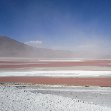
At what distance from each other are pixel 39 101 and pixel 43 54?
17257 centimetres

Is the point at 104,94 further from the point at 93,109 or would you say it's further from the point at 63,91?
the point at 93,109

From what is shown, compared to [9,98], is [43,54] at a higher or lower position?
higher

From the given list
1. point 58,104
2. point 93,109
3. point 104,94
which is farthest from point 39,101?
point 104,94

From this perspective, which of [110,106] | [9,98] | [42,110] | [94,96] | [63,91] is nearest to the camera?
[42,110]

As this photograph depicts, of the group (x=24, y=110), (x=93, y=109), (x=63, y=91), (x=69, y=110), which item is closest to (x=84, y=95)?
(x=63, y=91)

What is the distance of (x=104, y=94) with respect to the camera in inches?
685

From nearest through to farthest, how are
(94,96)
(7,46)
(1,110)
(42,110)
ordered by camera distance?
(1,110) < (42,110) < (94,96) < (7,46)

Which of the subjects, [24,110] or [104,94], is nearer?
[24,110]

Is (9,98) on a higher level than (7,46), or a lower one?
lower

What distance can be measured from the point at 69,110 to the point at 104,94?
6894 millimetres

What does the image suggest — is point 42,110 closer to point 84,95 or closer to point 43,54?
point 84,95

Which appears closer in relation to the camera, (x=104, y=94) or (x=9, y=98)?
(x=9, y=98)

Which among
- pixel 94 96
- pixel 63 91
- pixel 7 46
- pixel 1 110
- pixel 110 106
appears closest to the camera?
pixel 1 110

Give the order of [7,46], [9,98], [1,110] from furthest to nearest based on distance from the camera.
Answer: [7,46], [9,98], [1,110]
